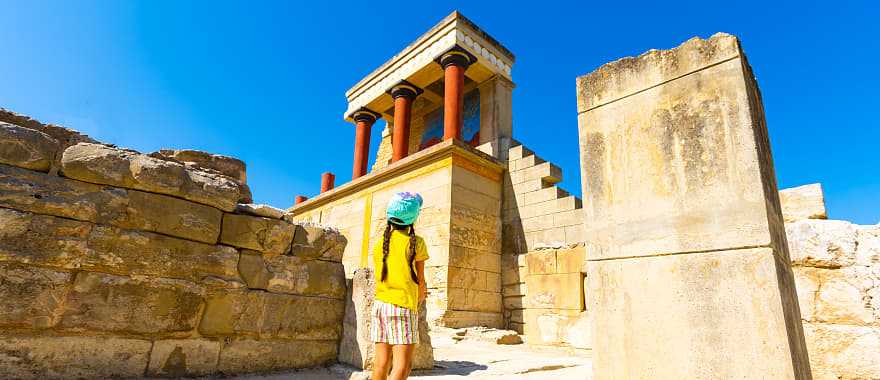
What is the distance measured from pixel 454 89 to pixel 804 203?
29.6 feet

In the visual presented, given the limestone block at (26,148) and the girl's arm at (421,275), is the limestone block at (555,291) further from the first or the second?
the limestone block at (26,148)

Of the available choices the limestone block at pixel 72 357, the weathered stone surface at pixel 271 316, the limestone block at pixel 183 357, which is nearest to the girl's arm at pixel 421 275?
the weathered stone surface at pixel 271 316

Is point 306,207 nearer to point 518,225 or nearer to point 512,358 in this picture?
point 518,225

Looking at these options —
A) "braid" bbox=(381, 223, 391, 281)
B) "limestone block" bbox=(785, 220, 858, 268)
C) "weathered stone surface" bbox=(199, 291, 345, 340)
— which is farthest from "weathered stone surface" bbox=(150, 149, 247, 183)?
"limestone block" bbox=(785, 220, 858, 268)

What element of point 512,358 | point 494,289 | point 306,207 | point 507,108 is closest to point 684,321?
point 512,358

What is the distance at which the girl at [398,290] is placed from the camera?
2562mm

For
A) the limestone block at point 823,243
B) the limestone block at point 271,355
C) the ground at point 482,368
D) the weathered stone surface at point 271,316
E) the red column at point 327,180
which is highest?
the red column at point 327,180

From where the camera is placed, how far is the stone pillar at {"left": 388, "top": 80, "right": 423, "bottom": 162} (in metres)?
13.3

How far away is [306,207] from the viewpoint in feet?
43.1

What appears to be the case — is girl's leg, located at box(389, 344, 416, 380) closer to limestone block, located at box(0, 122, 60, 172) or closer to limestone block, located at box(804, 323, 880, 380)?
limestone block, located at box(0, 122, 60, 172)

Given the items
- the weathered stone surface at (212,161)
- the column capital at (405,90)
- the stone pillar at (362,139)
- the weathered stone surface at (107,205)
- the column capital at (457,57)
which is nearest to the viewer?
the weathered stone surface at (107,205)

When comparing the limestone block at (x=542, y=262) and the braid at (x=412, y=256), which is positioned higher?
the limestone block at (x=542, y=262)

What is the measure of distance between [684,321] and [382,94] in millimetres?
13295

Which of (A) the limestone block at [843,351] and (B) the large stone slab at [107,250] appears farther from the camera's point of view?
(A) the limestone block at [843,351]
